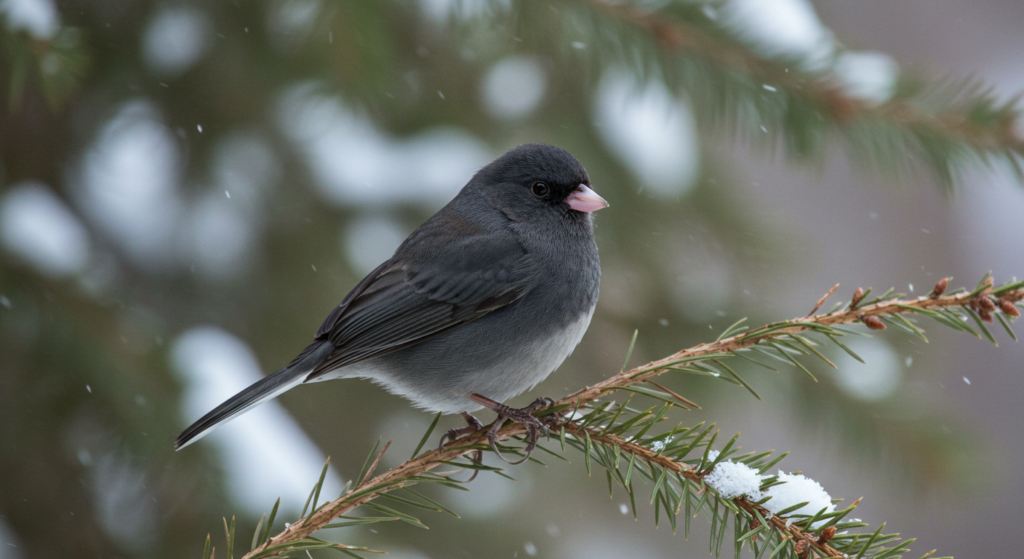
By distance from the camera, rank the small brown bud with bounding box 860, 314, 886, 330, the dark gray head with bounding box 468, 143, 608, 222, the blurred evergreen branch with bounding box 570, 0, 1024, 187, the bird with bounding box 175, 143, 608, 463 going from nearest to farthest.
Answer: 1. the small brown bud with bounding box 860, 314, 886, 330
2. the blurred evergreen branch with bounding box 570, 0, 1024, 187
3. the bird with bounding box 175, 143, 608, 463
4. the dark gray head with bounding box 468, 143, 608, 222

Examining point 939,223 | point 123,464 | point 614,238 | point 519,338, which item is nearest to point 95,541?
point 123,464

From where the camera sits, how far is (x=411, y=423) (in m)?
2.48

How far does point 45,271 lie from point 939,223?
197 inches

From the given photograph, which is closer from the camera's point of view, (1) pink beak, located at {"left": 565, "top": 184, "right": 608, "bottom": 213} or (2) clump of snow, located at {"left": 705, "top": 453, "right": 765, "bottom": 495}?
(2) clump of snow, located at {"left": 705, "top": 453, "right": 765, "bottom": 495}

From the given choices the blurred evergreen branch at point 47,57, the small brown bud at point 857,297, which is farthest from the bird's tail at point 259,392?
the small brown bud at point 857,297

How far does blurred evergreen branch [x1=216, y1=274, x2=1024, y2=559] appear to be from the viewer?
1143 mm

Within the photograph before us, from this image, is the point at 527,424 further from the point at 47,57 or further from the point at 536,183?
the point at 47,57

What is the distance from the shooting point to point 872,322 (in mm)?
1254

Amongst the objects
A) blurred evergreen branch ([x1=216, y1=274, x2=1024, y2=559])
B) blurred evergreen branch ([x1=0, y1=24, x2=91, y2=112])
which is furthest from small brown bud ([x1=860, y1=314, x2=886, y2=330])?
blurred evergreen branch ([x1=0, y1=24, x2=91, y2=112])

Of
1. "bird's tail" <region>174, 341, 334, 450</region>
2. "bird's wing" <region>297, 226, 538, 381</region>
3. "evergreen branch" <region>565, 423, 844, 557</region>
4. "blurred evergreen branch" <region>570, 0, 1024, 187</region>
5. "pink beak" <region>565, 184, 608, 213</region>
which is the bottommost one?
"bird's tail" <region>174, 341, 334, 450</region>

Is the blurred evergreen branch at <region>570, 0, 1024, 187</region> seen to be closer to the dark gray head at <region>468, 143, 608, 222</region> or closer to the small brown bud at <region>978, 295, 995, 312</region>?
the dark gray head at <region>468, 143, 608, 222</region>

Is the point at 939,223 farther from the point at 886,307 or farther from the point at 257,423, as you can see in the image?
the point at 257,423

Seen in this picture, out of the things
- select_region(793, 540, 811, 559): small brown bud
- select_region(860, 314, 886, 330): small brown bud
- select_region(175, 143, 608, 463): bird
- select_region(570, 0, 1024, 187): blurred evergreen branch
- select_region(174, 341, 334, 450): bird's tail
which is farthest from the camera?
select_region(175, 143, 608, 463): bird

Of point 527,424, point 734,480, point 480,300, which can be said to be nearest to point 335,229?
point 480,300
